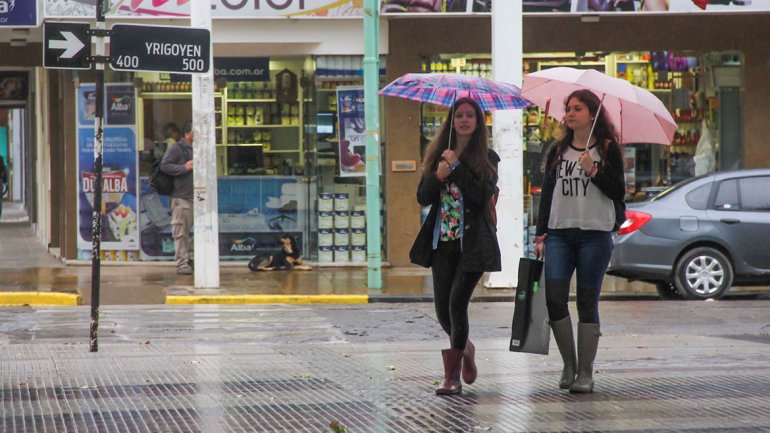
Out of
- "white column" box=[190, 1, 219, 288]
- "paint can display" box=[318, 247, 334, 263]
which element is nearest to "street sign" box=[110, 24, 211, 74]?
"white column" box=[190, 1, 219, 288]

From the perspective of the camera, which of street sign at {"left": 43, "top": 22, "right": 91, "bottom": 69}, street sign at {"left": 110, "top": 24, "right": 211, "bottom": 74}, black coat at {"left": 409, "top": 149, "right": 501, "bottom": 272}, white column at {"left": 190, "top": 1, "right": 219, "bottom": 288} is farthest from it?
white column at {"left": 190, "top": 1, "right": 219, "bottom": 288}

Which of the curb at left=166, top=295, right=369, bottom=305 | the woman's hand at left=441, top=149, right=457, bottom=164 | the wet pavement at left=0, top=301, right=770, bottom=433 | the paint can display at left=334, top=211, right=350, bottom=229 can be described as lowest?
the curb at left=166, top=295, right=369, bottom=305

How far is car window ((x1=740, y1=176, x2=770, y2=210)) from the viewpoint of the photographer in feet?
47.1

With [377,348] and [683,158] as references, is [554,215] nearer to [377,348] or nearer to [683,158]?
[377,348]

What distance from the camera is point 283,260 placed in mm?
17859

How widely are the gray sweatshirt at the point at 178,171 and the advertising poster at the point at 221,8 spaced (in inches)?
76.9

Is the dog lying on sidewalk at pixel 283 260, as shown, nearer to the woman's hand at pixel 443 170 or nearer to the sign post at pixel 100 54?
the sign post at pixel 100 54

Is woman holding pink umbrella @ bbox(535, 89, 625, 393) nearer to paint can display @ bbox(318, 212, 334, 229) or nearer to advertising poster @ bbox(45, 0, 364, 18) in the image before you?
advertising poster @ bbox(45, 0, 364, 18)

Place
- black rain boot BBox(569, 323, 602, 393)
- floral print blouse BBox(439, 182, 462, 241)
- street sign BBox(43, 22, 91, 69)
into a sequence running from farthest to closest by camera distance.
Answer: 1. street sign BBox(43, 22, 91, 69)
2. black rain boot BBox(569, 323, 602, 393)
3. floral print blouse BBox(439, 182, 462, 241)

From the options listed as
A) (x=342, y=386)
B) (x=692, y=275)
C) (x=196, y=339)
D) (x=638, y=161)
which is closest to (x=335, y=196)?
(x=638, y=161)

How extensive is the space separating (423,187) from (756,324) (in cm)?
608

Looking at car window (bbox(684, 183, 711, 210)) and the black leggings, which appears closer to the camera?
the black leggings

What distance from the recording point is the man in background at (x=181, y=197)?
17.1 m

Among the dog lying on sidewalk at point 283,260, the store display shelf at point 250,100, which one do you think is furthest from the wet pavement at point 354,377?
the store display shelf at point 250,100
